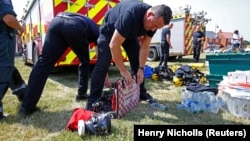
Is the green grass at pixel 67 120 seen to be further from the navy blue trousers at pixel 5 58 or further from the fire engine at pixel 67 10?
the fire engine at pixel 67 10

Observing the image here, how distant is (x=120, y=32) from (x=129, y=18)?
6.7 inches

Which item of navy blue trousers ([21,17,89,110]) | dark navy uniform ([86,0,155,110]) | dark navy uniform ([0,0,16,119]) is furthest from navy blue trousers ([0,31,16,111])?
dark navy uniform ([86,0,155,110])

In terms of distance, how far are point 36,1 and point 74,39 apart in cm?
342

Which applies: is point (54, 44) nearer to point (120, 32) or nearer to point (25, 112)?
point (25, 112)

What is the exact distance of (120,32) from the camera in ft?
8.41

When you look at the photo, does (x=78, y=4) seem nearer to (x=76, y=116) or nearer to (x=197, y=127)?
(x=76, y=116)

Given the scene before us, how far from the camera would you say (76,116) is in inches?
103

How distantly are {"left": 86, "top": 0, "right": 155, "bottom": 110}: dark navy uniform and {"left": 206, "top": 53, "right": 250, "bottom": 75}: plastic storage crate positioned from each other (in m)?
1.50

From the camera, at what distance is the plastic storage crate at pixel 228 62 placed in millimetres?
3994

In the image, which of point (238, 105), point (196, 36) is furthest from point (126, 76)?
point (196, 36)

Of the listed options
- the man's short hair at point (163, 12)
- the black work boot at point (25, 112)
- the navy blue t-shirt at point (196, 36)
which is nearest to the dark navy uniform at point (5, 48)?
the black work boot at point (25, 112)

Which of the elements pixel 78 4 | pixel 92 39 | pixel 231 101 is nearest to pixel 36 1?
pixel 78 4

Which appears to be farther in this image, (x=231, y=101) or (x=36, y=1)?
(x=36, y=1)

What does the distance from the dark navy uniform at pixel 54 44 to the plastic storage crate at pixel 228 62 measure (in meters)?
2.19
